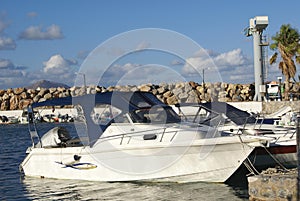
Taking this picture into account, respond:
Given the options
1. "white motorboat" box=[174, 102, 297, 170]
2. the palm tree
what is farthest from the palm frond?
"white motorboat" box=[174, 102, 297, 170]

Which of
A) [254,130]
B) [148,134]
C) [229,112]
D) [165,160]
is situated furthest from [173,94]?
[165,160]

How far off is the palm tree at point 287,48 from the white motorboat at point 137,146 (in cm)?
3647

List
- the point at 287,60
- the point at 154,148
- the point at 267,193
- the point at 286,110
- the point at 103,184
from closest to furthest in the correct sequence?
the point at 267,193 < the point at 154,148 < the point at 103,184 < the point at 286,110 < the point at 287,60

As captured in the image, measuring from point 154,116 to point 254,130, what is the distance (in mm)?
3294

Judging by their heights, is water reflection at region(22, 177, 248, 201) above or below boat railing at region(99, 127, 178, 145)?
below

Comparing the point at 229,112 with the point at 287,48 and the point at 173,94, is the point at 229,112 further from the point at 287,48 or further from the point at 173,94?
the point at 173,94

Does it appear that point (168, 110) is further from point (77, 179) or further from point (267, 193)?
point (267, 193)

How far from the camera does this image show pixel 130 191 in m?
15.1

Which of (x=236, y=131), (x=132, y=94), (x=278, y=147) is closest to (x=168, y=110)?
(x=132, y=94)

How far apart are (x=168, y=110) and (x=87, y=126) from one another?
2.65 meters

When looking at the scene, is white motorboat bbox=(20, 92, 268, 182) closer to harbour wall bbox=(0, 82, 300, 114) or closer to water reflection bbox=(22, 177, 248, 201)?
water reflection bbox=(22, 177, 248, 201)

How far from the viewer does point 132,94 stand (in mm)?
16844

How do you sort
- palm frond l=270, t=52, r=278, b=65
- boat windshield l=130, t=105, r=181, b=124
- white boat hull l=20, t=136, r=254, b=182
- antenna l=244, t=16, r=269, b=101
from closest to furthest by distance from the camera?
white boat hull l=20, t=136, r=254, b=182 < boat windshield l=130, t=105, r=181, b=124 < antenna l=244, t=16, r=269, b=101 < palm frond l=270, t=52, r=278, b=65

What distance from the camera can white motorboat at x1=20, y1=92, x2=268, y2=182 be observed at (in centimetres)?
1497
